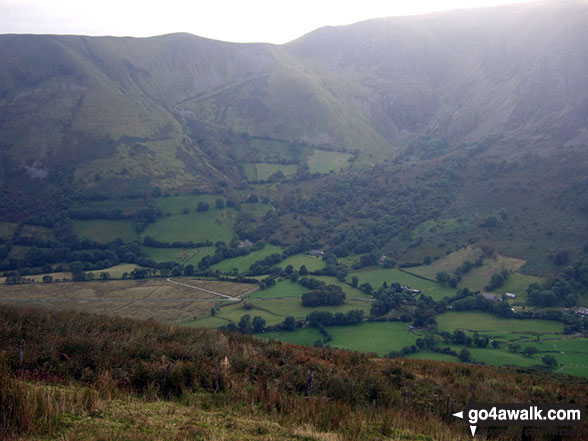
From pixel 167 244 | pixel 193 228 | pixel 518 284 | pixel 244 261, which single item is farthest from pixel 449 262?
pixel 167 244

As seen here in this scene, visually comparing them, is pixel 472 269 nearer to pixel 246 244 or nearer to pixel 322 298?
pixel 322 298

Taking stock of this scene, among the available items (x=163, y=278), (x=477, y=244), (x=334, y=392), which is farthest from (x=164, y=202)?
(x=334, y=392)

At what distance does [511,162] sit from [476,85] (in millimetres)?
82290

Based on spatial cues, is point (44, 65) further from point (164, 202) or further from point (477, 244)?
point (477, 244)

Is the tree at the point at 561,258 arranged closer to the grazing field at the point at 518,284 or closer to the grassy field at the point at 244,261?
the grazing field at the point at 518,284

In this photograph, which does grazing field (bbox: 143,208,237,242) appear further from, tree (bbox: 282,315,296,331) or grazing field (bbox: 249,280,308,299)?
tree (bbox: 282,315,296,331)

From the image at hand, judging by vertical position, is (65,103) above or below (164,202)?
above

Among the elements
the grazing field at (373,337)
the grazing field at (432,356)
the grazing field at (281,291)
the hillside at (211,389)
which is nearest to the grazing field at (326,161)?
the grazing field at (281,291)

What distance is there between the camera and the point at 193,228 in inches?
4094

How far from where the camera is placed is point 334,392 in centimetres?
1430

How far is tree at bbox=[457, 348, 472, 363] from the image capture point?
48.4m

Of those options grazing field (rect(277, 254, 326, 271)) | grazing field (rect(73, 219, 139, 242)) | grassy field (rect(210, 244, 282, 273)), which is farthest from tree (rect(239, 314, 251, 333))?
grazing field (rect(73, 219, 139, 242))

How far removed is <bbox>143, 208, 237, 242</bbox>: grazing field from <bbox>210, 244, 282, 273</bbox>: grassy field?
9.91 meters

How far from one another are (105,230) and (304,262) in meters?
47.7
